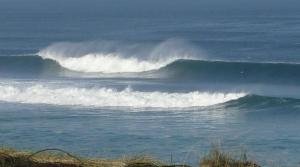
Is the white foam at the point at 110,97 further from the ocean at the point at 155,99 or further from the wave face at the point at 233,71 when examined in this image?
the wave face at the point at 233,71

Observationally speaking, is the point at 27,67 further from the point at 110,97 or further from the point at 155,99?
the point at 155,99

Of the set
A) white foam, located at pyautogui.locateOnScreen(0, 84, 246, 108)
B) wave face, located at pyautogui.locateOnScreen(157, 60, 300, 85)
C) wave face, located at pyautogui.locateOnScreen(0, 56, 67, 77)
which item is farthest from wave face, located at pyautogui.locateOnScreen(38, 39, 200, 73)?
white foam, located at pyautogui.locateOnScreen(0, 84, 246, 108)

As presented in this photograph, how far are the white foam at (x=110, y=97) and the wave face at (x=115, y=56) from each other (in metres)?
8.84

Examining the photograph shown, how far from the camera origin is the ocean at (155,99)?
15.0 meters

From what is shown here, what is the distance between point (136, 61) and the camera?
3444cm

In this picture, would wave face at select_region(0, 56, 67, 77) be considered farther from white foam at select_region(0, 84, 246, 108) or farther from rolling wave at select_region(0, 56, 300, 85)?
white foam at select_region(0, 84, 246, 108)

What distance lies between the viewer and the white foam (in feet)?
74.8

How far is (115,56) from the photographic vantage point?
36.2 m

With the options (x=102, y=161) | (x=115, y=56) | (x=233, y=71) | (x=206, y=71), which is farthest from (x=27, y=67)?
(x=102, y=161)

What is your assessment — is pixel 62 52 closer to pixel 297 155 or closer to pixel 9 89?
pixel 9 89

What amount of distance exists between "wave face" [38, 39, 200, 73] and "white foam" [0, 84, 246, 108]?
8.84 metres

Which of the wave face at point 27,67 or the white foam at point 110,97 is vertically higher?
the wave face at point 27,67

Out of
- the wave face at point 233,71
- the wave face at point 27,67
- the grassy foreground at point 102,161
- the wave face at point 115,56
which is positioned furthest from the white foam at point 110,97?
the grassy foreground at point 102,161

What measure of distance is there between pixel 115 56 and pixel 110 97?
494 inches
